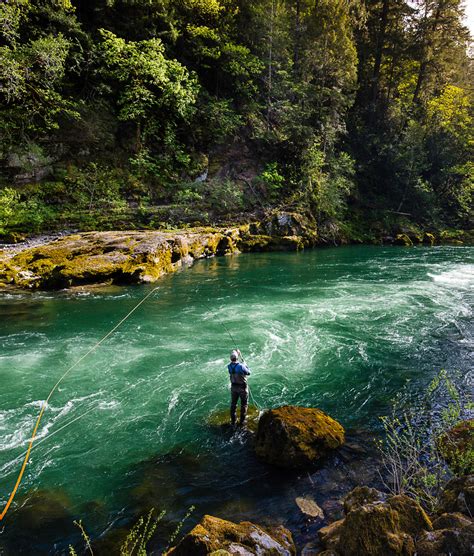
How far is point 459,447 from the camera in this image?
4.58 meters

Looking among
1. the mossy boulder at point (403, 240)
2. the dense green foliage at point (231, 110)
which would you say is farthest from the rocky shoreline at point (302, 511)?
the mossy boulder at point (403, 240)

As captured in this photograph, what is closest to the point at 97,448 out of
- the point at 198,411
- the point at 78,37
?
the point at 198,411

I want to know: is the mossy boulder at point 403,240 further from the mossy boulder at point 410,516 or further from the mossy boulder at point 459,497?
the mossy boulder at point 410,516

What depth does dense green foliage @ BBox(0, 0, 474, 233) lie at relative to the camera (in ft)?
63.7

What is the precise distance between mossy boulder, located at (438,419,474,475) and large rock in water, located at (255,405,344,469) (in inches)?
57.6

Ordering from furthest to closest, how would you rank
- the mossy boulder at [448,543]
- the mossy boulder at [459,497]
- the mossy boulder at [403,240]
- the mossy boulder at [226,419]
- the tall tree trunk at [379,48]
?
the tall tree trunk at [379,48], the mossy boulder at [403,240], the mossy boulder at [226,419], the mossy boulder at [459,497], the mossy boulder at [448,543]

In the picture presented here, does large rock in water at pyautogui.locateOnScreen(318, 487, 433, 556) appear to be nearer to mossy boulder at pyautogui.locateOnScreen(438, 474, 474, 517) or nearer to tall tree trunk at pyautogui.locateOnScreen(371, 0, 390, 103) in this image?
mossy boulder at pyautogui.locateOnScreen(438, 474, 474, 517)

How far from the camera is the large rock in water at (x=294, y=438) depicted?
200 inches

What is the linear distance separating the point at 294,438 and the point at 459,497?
217 centimetres

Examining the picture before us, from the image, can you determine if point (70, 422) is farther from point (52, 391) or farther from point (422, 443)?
point (422, 443)

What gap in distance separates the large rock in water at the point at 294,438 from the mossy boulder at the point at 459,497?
5.90ft

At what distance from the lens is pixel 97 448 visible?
561 centimetres

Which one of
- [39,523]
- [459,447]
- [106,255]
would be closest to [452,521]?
[459,447]

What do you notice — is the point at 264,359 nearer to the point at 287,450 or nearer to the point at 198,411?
the point at 198,411
